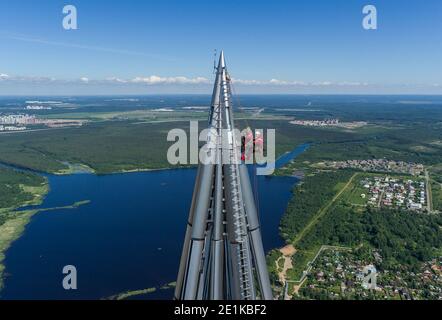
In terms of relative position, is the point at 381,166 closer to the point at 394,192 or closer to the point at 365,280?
the point at 394,192

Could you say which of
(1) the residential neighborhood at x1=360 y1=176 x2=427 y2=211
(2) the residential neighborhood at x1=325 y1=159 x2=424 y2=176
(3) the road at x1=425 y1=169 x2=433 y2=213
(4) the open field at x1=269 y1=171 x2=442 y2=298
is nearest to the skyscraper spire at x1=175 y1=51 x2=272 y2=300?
(4) the open field at x1=269 y1=171 x2=442 y2=298

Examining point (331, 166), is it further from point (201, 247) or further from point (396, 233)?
point (201, 247)

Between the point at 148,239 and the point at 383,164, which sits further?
the point at 383,164

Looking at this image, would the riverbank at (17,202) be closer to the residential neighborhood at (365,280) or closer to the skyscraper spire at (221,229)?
the residential neighborhood at (365,280)

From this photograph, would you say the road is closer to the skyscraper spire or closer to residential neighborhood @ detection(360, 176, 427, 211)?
residential neighborhood @ detection(360, 176, 427, 211)

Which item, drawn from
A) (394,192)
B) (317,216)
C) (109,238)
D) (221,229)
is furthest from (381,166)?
(221,229)

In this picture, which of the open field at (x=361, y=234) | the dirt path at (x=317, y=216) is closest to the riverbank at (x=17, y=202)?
the open field at (x=361, y=234)
